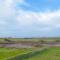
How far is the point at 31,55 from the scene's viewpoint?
23797mm

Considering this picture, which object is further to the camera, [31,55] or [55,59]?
[31,55]

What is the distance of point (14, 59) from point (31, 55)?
17.3ft

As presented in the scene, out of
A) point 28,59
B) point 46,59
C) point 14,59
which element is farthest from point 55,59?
point 14,59

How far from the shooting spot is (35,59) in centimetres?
2109

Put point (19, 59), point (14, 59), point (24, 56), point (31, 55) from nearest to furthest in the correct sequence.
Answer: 1. point (14, 59)
2. point (19, 59)
3. point (24, 56)
4. point (31, 55)

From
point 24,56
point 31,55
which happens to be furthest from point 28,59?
point 31,55

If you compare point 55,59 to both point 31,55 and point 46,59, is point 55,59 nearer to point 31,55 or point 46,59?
point 46,59

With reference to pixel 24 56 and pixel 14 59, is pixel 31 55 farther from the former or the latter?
pixel 14 59

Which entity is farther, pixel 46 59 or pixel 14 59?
pixel 46 59

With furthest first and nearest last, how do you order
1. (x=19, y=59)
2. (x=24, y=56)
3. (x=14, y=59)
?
(x=24, y=56) → (x=19, y=59) → (x=14, y=59)

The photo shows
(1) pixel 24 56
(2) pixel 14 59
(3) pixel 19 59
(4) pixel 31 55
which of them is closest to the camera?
(2) pixel 14 59

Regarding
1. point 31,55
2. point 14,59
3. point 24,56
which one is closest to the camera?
point 14,59

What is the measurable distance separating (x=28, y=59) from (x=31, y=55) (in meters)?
2.59

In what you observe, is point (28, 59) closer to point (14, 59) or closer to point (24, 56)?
point (24, 56)
